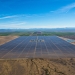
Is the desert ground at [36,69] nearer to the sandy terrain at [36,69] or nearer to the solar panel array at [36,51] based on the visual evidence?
the sandy terrain at [36,69]

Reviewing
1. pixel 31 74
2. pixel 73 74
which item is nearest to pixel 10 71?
pixel 31 74

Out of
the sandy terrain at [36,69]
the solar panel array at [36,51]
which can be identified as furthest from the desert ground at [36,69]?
the solar panel array at [36,51]

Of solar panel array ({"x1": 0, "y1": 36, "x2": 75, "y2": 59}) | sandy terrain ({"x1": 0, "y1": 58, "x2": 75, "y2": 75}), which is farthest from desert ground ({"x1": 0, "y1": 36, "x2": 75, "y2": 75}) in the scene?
solar panel array ({"x1": 0, "y1": 36, "x2": 75, "y2": 59})

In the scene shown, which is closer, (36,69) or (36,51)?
(36,69)

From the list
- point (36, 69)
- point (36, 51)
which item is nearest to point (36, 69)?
point (36, 69)

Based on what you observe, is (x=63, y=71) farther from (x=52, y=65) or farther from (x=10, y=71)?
(x=10, y=71)

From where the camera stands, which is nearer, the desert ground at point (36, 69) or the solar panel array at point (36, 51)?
the desert ground at point (36, 69)

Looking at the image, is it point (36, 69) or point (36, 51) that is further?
point (36, 51)

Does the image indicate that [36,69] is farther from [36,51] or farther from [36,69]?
[36,51]

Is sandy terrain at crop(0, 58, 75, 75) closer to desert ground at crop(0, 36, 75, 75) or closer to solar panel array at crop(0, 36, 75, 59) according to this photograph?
desert ground at crop(0, 36, 75, 75)

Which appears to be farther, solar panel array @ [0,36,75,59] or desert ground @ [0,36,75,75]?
solar panel array @ [0,36,75,59]

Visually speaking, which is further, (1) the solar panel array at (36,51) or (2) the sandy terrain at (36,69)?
(1) the solar panel array at (36,51)
